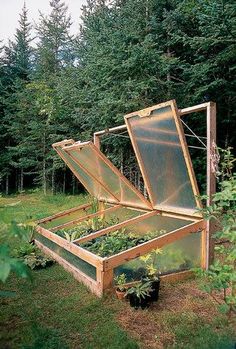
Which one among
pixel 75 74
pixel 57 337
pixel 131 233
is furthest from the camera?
pixel 75 74

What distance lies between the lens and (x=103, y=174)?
588cm

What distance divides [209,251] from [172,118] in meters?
1.70

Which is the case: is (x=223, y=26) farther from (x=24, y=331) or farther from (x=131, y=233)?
(x=24, y=331)

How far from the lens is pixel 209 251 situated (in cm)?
394

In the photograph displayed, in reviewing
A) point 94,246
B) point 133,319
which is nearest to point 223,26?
point 94,246

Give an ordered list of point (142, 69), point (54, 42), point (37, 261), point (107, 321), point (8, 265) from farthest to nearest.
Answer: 1. point (54, 42)
2. point (142, 69)
3. point (37, 261)
4. point (107, 321)
5. point (8, 265)

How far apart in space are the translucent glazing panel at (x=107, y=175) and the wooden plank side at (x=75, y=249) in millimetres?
1402

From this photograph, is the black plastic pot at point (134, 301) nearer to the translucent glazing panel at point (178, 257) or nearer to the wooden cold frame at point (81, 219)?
the translucent glazing panel at point (178, 257)

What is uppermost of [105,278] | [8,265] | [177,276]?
[8,265]

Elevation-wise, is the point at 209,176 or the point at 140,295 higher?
the point at 209,176

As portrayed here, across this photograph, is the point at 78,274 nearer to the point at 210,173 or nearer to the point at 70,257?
the point at 70,257

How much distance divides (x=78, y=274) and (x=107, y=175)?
2122 millimetres

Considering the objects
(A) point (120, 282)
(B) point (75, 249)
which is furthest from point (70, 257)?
(A) point (120, 282)

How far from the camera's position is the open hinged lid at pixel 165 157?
3879mm
